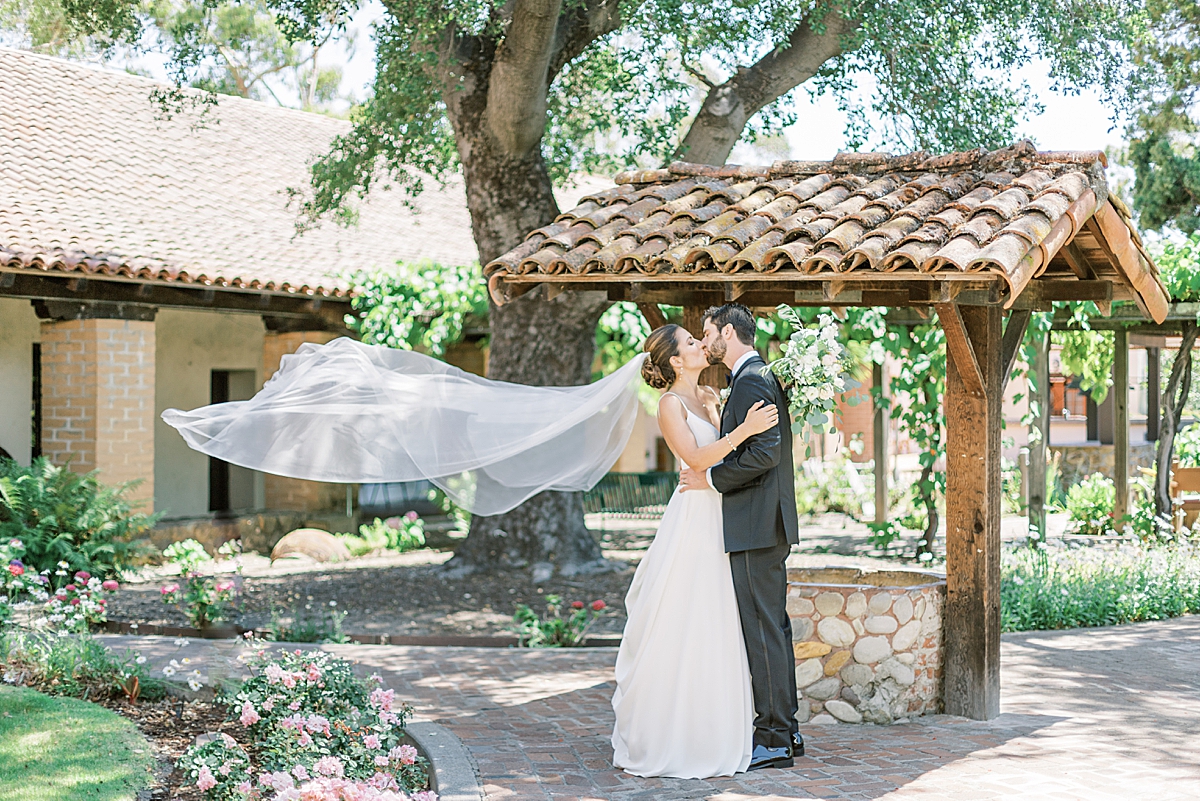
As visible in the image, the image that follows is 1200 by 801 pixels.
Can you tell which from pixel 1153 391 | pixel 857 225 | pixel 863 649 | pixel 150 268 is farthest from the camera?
pixel 1153 391

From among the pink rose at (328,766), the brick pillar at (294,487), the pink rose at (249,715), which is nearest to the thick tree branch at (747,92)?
the brick pillar at (294,487)

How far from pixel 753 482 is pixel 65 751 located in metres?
3.20

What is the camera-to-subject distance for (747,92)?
32.6ft

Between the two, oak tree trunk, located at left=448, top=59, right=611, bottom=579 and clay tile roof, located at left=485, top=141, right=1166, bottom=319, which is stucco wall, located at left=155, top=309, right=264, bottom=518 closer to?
oak tree trunk, located at left=448, top=59, right=611, bottom=579

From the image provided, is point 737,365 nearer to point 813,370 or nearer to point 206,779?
point 813,370

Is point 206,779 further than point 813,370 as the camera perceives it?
No

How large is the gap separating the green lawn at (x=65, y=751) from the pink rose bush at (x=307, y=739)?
13.5 inches

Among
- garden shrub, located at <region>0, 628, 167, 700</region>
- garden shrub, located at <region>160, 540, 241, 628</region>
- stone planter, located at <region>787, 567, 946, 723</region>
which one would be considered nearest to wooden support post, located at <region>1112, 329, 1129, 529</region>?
stone planter, located at <region>787, 567, 946, 723</region>

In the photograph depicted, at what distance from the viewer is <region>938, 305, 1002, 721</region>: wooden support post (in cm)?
579

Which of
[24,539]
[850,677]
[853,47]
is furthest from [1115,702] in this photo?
[24,539]

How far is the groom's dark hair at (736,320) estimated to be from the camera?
5.26 m

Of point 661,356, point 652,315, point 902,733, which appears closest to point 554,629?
point 652,315

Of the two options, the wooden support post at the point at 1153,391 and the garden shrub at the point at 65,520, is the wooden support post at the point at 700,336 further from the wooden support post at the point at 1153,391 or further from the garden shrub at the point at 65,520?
the wooden support post at the point at 1153,391

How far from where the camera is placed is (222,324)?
47.3ft
